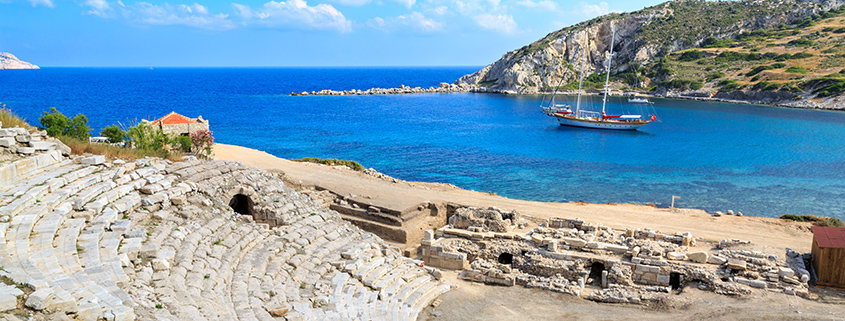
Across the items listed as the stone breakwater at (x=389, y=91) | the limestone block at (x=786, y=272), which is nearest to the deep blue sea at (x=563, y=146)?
the limestone block at (x=786, y=272)

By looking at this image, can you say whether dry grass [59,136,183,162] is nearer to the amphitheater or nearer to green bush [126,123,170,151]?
the amphitheater

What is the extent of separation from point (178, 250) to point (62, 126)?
47.6ft

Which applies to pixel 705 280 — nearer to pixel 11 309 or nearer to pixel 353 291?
pixel 353 291

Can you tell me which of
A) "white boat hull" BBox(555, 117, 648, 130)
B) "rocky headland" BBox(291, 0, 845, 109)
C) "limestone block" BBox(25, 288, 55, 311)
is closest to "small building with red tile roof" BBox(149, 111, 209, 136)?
"limestone block" BBox(25, 288, 55, 311)

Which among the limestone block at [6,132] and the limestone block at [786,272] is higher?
A: the limestone block at [6,132]

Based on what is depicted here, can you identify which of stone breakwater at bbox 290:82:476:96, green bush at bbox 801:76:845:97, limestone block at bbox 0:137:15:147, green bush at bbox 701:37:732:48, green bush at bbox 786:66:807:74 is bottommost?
limestone block at bbox 0:137:15:147

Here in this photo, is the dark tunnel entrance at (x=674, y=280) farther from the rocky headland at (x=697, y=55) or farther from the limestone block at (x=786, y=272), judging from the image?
the rocky headland at (x=697, y=55)

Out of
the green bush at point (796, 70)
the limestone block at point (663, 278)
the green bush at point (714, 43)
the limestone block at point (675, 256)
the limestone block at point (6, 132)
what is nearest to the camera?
the limestone block at point (6, 132)

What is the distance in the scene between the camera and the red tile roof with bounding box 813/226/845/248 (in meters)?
19.0

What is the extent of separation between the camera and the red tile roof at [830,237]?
62.3 feet

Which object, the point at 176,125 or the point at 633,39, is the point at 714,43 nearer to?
the point at 633,39

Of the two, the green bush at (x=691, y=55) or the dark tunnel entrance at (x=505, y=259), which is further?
the green bush at (x=691, y=55)

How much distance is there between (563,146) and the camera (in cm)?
5938

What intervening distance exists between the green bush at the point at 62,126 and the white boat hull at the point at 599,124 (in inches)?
2420
